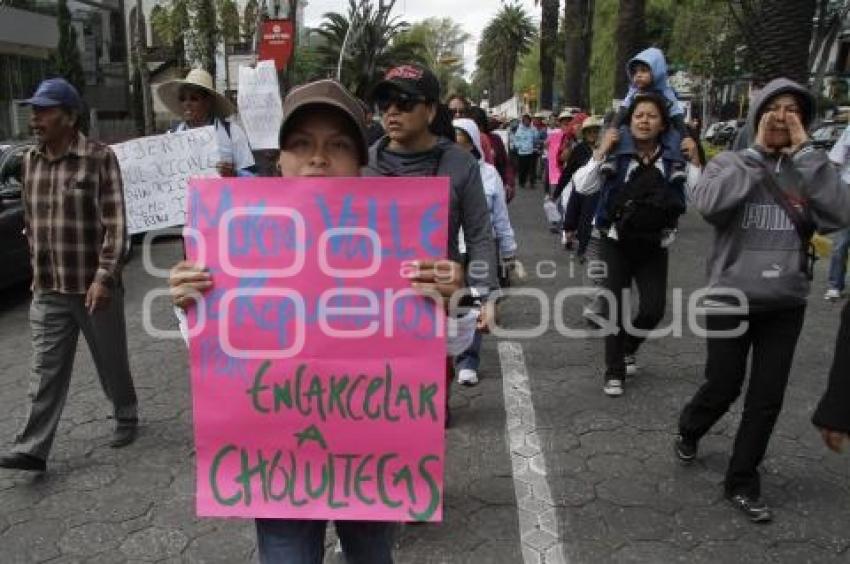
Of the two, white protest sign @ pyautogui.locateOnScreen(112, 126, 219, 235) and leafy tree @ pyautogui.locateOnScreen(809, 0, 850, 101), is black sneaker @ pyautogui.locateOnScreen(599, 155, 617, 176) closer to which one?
A: white protest sign @ pyautogui.locateOnScreen(112, 126, 219, 235)

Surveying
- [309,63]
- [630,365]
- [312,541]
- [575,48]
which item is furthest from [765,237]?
[309,63]

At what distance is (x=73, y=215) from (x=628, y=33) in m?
11.2

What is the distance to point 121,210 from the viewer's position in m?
3.90

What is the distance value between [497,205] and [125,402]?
2.38 meters

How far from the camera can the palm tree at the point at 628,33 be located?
12.8 m

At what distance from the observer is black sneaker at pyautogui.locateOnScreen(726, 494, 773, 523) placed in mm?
3221

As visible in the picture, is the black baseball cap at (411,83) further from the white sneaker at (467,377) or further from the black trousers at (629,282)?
the white sneaker at (467,377)

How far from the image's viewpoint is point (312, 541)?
2074 mm

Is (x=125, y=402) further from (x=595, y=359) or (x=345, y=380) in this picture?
(x=595, y=359)

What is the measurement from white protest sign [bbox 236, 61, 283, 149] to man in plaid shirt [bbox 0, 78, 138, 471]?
3.46 m

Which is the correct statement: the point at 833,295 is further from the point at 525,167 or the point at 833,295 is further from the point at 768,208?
the point at 525,167

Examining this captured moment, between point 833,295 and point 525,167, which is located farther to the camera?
point 525,167

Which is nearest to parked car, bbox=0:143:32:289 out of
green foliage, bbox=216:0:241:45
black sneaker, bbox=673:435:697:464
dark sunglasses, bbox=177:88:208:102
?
dark sunglasses, bbox=177:88:208:102

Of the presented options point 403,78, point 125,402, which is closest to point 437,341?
point 403,78
